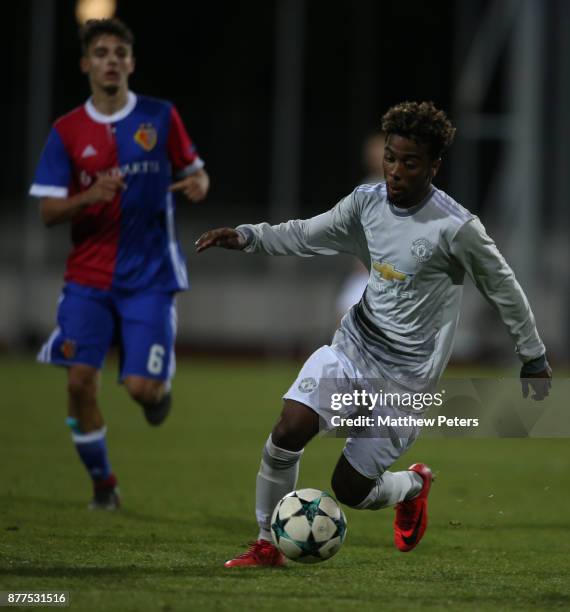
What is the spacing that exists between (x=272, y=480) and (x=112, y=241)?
232 cm

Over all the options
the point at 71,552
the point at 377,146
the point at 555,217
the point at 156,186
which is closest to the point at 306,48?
the point at 555,217

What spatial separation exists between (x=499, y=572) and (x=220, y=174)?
24.7 meters

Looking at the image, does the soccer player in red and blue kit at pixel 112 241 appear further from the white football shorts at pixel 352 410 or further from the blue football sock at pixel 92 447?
the white football shorts at pixel 352 410

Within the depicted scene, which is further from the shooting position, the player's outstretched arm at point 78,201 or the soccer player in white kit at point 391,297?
the player's outstretched arm at point 78,201

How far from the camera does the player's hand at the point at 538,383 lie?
5.31 metres

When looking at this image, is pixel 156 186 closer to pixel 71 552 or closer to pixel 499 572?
pixel 71 552

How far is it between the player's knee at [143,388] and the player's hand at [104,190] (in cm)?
103

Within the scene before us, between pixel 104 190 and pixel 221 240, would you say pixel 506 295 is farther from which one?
pixel 104 190

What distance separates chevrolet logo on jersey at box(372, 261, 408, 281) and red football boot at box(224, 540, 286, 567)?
1.24 metres

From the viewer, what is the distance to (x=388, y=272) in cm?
552

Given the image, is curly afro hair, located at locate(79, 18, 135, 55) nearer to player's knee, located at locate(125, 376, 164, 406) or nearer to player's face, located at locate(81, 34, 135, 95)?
player's face, located at locate(81, 34, 135, 95)

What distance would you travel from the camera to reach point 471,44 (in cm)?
2891

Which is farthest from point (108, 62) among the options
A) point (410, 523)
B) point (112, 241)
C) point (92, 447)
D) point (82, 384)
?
point (410, 523)

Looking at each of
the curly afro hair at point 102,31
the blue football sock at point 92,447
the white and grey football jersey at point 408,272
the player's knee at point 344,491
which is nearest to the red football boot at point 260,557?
the player's knee at point 344,491
